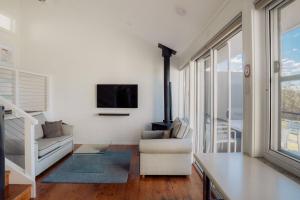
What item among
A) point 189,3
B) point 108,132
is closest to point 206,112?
point 189,3

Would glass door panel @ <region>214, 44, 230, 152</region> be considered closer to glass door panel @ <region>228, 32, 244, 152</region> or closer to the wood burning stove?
glass door panel @ <region>228, 32, 244, 152</region>

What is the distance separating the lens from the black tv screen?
5945mm

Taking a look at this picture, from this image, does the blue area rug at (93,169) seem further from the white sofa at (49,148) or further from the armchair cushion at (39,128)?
the armchair cushion at (39,128)

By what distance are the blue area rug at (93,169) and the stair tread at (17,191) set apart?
627 mm

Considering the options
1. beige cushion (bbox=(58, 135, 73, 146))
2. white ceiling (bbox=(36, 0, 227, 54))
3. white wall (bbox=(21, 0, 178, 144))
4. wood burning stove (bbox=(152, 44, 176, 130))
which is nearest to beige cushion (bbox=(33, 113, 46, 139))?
beige cushion (bbox=(58, 135, 73, 146))

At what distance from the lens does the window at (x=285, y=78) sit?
1486mm

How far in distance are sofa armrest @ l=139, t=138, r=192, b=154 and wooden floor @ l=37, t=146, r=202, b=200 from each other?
472mm

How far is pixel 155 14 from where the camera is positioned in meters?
3.68

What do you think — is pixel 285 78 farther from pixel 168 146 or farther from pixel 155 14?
pixel 155 14

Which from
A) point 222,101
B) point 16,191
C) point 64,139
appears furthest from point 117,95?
point 16,191

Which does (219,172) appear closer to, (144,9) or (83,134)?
(144,9)

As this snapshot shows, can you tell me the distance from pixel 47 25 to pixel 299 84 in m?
6.27

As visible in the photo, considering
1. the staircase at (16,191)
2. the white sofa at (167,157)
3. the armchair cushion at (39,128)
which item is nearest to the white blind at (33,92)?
the armchair cushion at (39,128)

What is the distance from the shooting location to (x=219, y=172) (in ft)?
4.60
